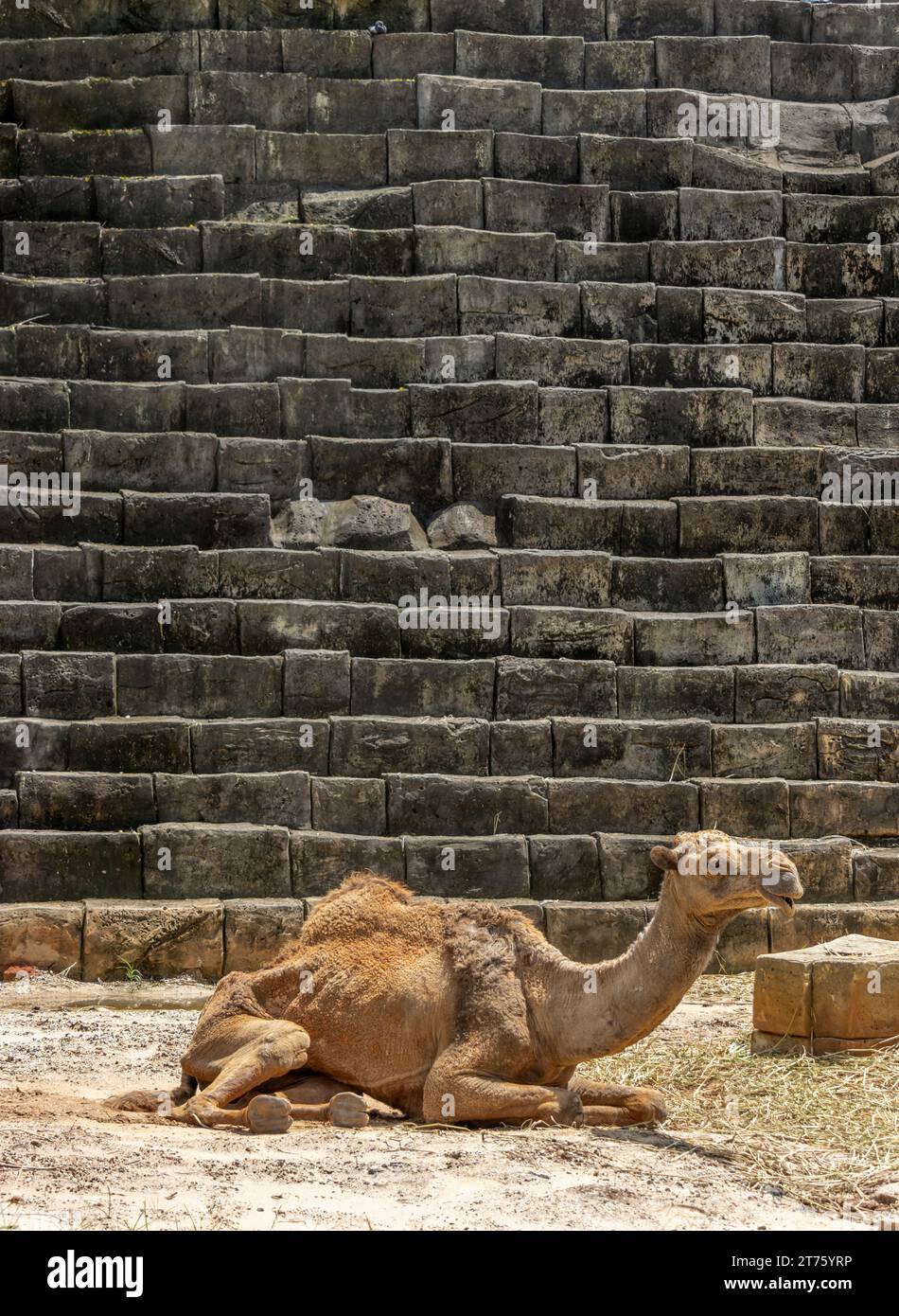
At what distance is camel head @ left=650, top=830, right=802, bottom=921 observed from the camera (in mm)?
5723

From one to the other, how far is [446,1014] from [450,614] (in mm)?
5098

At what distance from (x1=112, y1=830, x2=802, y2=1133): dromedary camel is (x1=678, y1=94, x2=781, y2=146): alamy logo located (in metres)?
9.70

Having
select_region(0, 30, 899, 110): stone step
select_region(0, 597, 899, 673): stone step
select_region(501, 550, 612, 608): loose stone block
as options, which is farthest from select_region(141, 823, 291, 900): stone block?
select_region(0, 30, 899, 110): stone step

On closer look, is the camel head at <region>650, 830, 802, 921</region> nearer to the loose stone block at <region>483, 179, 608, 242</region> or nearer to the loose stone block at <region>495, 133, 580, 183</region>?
the loose stone block at <region>483, 179, 608, 242</region>

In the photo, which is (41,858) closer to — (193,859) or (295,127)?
(193,859)

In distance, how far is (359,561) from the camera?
11.3 meters

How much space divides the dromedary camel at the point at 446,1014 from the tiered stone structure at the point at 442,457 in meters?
3.24

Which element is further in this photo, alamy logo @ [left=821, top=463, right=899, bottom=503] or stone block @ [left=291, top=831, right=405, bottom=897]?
alamy logo @ [left=821, top=463, right=899, bottom=503]

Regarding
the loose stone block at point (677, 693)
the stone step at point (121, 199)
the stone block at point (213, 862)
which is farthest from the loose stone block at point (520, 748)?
the stone step at point (121, 199)

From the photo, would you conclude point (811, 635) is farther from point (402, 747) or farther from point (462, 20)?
point (462, 20)

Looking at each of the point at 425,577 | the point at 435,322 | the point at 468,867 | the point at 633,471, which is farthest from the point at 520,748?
the point at 435,322

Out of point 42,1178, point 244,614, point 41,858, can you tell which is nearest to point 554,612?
point 244,614

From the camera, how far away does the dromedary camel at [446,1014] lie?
608 centimetres
